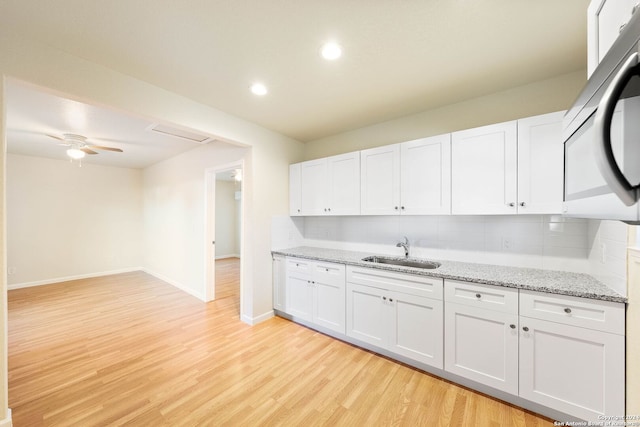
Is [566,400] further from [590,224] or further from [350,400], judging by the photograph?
[350,400]

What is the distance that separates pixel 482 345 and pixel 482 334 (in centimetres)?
8

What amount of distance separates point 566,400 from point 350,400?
141 centimetres

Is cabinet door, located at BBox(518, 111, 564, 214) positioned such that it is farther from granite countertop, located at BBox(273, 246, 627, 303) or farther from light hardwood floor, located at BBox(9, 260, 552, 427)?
light hardwood floor, located at BBox(9, 260, 552, 427)

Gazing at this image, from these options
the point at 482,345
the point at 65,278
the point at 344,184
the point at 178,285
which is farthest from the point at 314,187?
the point at 65,278

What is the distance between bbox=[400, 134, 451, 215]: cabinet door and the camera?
2324 millimetres

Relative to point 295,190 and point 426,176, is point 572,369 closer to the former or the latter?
point 426,176

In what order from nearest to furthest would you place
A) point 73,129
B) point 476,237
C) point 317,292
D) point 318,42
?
point 318,42 → point 476,237 → point 317,292 → point 73,129

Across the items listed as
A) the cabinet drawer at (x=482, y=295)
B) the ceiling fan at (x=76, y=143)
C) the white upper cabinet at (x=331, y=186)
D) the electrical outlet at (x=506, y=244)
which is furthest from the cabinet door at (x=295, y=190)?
the ceiling fan at (x=76, y=143)

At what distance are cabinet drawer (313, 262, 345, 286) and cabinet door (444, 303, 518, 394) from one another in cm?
107

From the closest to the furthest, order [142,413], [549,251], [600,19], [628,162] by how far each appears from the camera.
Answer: [628,162] < [600,19] < [142,413] < [549,251]

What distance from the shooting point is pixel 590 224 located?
1.93 m

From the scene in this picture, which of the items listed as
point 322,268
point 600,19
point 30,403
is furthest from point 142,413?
point 600,19

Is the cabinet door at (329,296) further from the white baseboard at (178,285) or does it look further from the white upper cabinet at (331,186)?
the white baseboard at (178,285)

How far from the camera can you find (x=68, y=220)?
5281 millimetres
